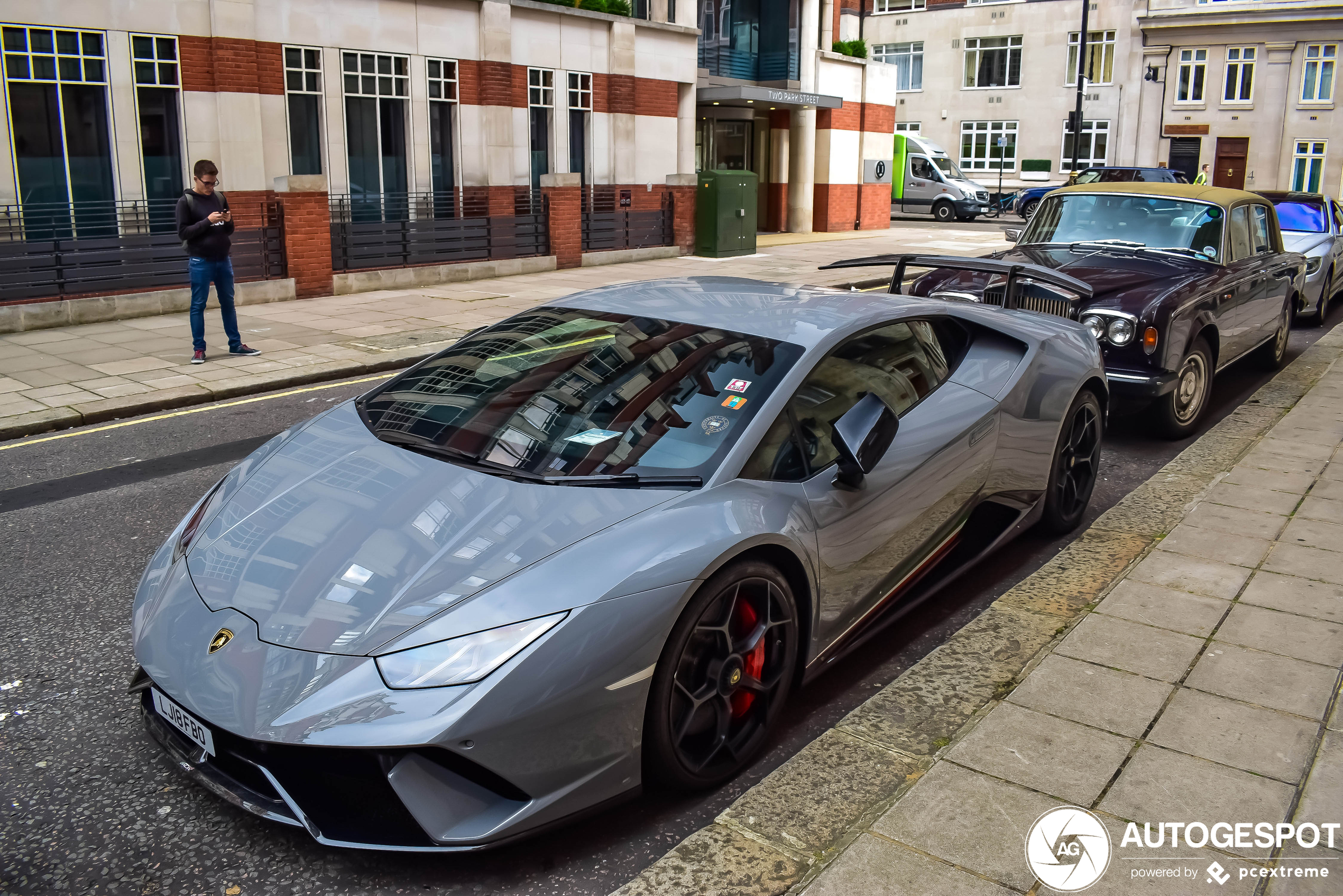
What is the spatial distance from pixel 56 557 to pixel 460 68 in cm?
1564

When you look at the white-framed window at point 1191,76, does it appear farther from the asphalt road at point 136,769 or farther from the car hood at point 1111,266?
the asphalt road at point 136,769


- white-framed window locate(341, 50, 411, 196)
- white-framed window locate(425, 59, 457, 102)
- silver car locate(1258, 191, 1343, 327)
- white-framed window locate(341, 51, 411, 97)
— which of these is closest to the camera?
silver car locate(1258, 191, 1343, 327)

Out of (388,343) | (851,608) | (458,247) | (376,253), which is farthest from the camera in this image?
(458,247)

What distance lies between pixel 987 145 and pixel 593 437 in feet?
187

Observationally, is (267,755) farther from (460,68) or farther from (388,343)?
(460,68)

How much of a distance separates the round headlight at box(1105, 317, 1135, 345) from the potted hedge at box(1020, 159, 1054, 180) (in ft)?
161

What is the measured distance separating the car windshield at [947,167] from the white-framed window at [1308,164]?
17.0m

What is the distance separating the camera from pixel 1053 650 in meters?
4.10

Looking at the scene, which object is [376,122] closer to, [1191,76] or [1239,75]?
[1191,76]

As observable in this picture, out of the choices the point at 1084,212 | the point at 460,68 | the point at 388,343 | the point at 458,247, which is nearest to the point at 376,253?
the point at 458,247

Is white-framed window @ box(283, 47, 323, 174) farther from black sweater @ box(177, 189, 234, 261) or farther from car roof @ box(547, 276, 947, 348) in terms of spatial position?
car roof @ box(547, 276, 947, 348)

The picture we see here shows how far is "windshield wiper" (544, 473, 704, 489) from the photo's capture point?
11.1ft

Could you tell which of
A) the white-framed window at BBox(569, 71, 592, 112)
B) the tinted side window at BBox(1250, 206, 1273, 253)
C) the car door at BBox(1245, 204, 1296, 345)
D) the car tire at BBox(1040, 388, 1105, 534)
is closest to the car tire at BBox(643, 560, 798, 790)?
the car tire at BBox(1040, 388, 1105, 534)

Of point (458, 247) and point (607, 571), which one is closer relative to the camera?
point (607, 571)
